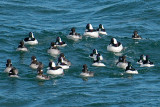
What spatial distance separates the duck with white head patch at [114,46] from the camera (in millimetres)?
52688

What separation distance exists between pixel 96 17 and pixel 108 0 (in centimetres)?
803

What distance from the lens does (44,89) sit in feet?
145

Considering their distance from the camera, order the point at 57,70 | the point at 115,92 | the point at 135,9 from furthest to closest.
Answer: the point at 135,9 < the point at 57,70 < the point at 115,92

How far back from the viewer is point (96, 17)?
6588 centimetres

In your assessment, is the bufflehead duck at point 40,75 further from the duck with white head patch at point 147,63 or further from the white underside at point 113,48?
the white underside at point 113,48

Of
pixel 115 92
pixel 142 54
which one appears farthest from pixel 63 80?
pixel 142 54

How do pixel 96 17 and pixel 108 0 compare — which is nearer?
pixel 96 17

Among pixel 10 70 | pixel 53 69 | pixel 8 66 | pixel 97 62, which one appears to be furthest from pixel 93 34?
pixel 10 70

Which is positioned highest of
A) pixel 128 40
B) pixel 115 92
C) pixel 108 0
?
pixel 108 0

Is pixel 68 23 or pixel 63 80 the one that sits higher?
pixel 68 23

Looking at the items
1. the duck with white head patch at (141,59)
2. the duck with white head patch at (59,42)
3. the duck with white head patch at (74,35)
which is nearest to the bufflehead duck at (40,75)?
the duck with white head patch at (141,59)

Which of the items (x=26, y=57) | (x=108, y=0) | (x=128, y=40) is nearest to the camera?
(x=26, y=57)

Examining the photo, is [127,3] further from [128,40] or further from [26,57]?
[26,57]

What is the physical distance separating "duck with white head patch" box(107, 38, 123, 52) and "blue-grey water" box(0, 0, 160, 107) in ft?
1.67
